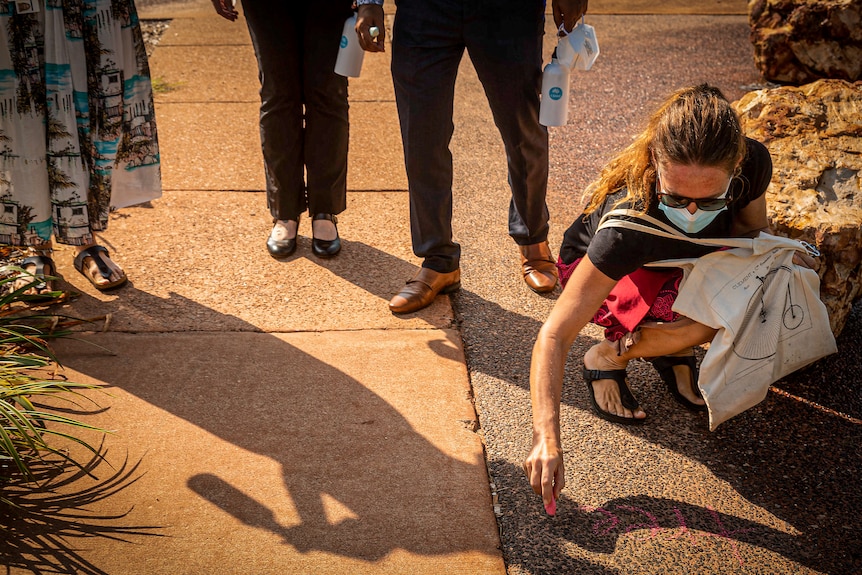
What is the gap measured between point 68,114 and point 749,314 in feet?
8.30

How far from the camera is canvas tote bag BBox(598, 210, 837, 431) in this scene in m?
2.45

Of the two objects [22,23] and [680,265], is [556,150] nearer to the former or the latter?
[680,265]

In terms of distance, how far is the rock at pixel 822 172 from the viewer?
291 cm

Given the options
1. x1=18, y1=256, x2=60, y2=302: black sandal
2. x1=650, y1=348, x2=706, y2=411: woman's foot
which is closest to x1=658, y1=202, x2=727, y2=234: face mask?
x1=650, y1=348, x2=706, y2=411: woman's foot

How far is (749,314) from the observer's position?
97.3 inches

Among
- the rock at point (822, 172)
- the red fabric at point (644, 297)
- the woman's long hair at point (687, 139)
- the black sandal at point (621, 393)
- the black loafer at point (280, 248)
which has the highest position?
the woman's long hair at point (687, 139)

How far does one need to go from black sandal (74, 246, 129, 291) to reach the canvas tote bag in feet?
6.74

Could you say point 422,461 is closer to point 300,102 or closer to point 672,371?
point 672,371

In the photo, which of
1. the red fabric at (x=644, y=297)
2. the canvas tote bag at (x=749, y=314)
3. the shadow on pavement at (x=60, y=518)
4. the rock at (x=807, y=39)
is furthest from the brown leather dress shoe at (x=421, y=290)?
the rock at (x=807, y=39)

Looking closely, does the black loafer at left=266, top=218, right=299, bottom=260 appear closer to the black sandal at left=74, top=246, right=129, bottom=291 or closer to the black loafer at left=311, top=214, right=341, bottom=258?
the black loafer at left=311, top=214, right=341, bottom=258

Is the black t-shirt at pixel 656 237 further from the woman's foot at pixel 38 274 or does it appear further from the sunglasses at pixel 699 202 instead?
the woman's foot at pixel 38 274

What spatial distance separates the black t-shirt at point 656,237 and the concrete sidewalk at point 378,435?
0.63 meters

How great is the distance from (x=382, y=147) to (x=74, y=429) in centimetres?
263

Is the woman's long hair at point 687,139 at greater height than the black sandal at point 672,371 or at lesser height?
greater
